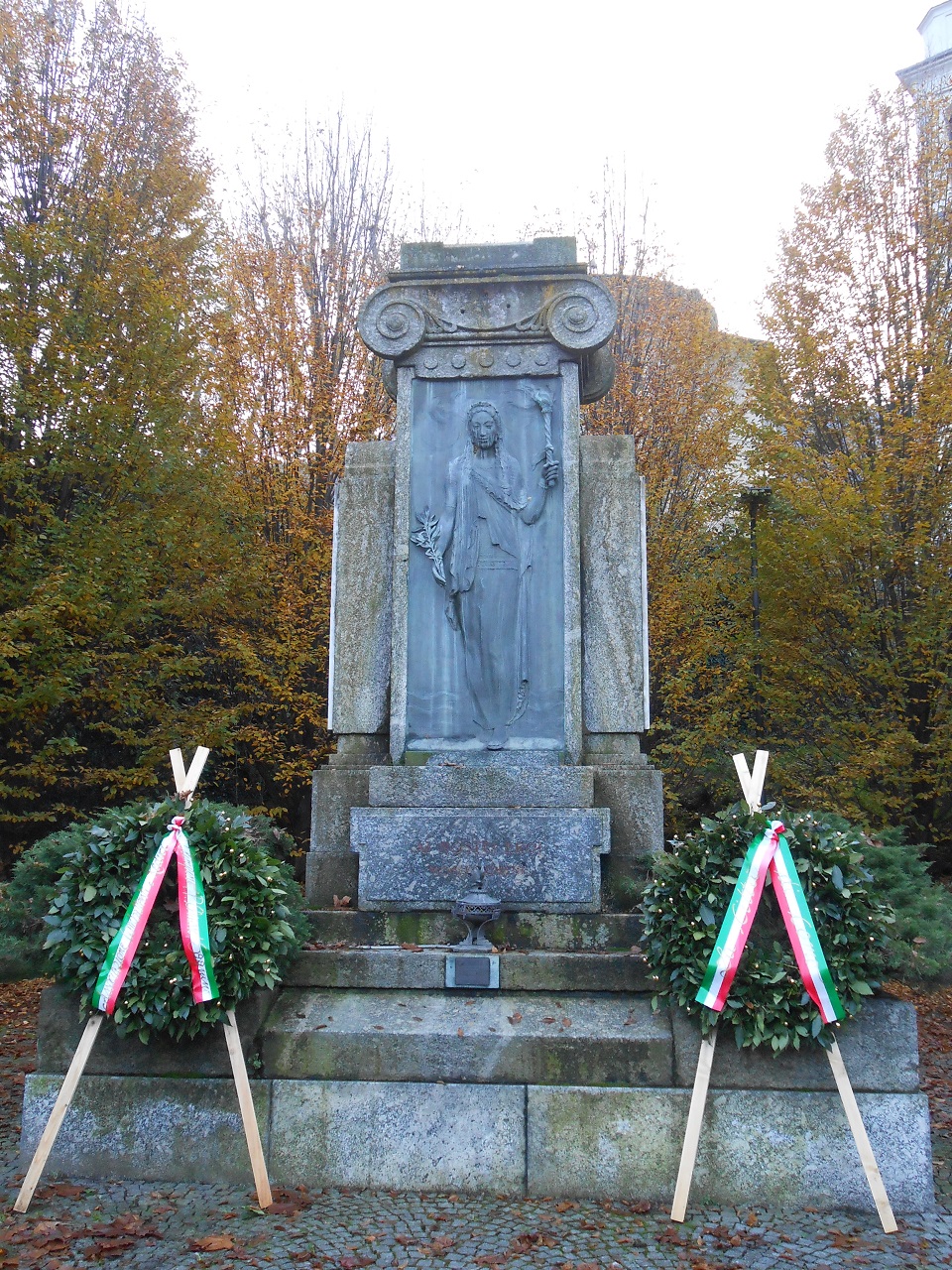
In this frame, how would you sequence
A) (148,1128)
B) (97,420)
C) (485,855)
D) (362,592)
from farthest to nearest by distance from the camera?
(97,420)
(362,592)
(485,855)
(148,1128)

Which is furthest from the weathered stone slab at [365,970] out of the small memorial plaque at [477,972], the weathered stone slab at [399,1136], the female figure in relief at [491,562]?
the female figure in relief at [491,562]

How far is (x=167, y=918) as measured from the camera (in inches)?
210

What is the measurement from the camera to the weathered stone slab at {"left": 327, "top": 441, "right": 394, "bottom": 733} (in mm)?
6871

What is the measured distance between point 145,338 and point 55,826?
6.13 m

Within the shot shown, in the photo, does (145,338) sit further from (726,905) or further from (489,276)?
(726,905)

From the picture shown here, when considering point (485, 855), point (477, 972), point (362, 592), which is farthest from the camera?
point (362, 592)

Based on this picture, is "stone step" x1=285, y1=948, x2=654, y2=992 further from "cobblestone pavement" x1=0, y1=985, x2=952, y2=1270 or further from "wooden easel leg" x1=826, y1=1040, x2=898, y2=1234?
"wooden easel leg" x1=826, y1=1040, x2=898, y2=1234

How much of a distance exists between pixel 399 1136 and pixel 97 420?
30.0 feet

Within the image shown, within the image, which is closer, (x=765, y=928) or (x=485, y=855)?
(x=765, y=928)

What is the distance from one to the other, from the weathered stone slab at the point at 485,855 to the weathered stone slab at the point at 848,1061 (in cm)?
124

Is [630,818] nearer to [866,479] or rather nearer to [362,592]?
[362,592]

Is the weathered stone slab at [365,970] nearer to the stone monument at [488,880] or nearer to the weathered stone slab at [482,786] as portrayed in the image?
the stone monument at [488,880]

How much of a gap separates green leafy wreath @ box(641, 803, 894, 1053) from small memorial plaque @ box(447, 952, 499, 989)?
0.83m

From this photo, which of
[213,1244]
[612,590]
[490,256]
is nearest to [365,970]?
[213,1244]
